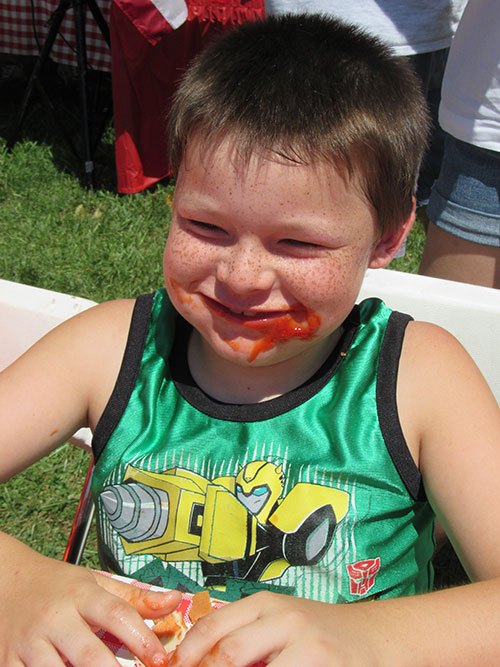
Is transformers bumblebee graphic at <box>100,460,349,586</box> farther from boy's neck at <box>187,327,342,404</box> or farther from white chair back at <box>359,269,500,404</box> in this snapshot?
white chair back at <box>359,269,500,404</box>

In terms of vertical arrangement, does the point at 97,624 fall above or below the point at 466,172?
below

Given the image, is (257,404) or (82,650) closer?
(82,650)

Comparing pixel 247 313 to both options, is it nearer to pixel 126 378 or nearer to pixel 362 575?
pixel 126 378

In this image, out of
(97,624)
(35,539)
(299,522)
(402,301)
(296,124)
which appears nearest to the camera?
(97,624)

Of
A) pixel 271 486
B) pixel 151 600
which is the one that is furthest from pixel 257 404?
pixel 151 600

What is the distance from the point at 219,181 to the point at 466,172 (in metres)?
0.97

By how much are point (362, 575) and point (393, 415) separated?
27 cm

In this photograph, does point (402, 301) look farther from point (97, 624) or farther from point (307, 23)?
point (97, 624)

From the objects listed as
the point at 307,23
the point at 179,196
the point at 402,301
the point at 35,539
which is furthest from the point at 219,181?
the point at 35,539

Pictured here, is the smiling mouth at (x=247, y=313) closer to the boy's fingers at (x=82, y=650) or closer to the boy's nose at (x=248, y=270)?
the boy's nose at (x=248, y=270)

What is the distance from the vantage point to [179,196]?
3.61ft

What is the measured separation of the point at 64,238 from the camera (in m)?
3.46

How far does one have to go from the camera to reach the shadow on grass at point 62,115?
4.06 m

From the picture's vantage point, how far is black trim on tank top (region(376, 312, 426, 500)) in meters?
1.17
